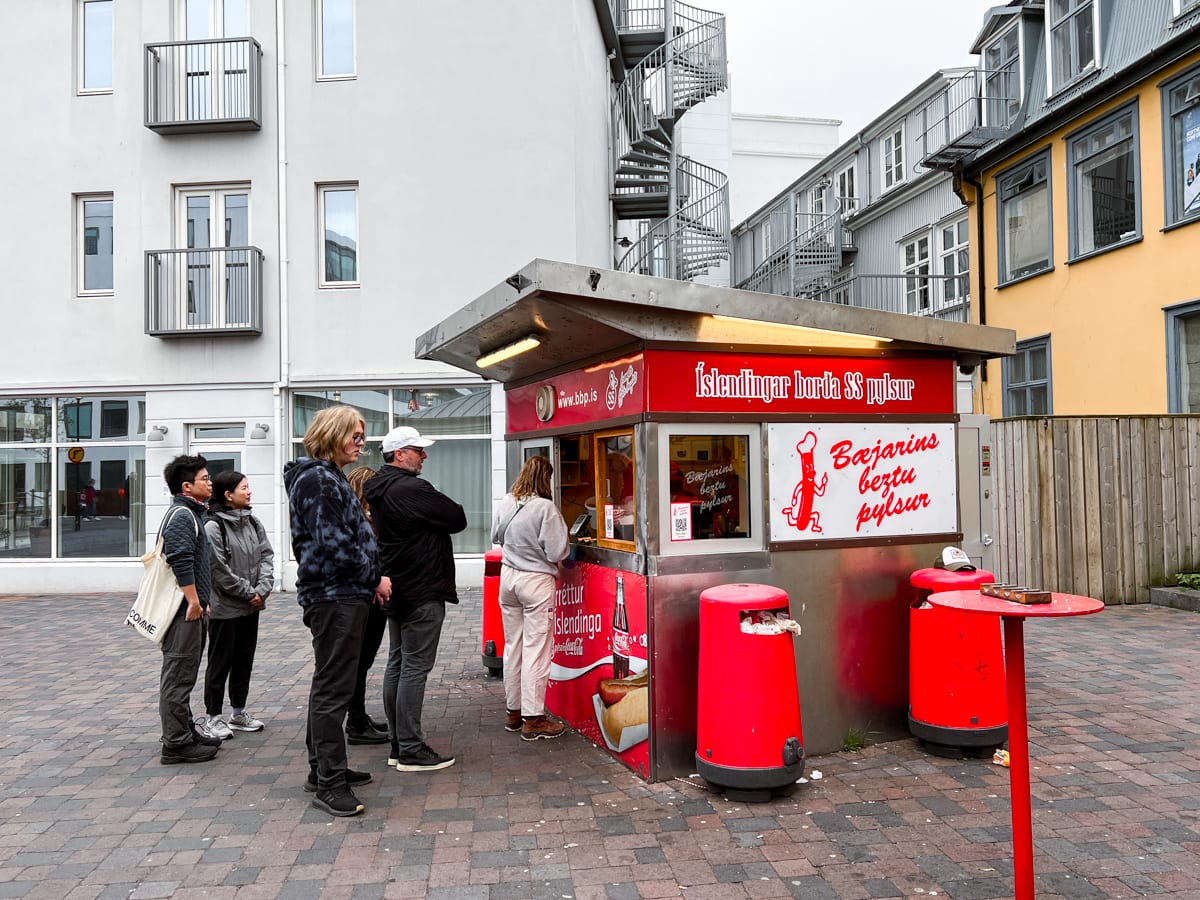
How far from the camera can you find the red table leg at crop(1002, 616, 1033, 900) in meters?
3.26

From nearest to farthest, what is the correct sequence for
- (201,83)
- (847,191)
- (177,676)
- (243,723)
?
(177,676)
(243,723)
(201,83)
(847,191)

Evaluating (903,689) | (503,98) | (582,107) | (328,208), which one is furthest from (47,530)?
(903,689)

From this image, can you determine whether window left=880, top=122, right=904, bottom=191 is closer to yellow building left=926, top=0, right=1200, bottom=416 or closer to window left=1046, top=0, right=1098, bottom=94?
yellow building left=926, top=0, right=1200, bottom=416

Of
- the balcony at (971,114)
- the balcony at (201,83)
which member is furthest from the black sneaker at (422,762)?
the balcony at (971,114)

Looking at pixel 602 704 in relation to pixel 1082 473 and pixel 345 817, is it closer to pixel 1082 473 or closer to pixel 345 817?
pixel 345 817

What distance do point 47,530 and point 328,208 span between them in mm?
6303

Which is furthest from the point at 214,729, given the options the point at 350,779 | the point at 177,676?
the point at 350,779

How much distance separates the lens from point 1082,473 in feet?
33.6

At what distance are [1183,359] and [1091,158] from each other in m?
3.42

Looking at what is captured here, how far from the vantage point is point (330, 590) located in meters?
4.55

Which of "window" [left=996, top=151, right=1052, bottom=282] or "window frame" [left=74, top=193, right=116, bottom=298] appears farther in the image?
"window" [left=996, top=151, right=1052, bottom=282]

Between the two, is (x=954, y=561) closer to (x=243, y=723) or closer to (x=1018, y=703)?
(x=1018, y=703)

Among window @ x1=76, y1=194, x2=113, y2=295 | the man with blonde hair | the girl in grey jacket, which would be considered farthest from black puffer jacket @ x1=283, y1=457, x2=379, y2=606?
window @ x1=76, y1=194, x2=113, y2=295

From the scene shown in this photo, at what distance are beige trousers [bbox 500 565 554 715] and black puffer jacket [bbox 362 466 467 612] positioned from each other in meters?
0.50
